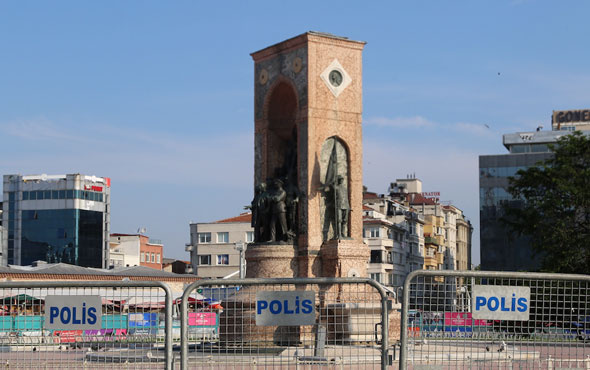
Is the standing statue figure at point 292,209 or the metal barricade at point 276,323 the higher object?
the standing statue figure at point 292,209

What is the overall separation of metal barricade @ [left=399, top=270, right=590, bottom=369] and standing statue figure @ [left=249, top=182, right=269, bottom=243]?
13.1 meters

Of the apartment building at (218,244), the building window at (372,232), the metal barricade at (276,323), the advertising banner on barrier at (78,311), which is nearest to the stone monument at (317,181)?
the metal barricade at (276,323)

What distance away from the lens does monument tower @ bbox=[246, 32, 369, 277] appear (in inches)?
922

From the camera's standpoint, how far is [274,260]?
77.1ft

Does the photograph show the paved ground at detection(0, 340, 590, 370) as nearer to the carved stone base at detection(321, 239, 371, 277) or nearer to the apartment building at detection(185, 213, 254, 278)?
the carved stone base at detection(321, 239, 371, 277)

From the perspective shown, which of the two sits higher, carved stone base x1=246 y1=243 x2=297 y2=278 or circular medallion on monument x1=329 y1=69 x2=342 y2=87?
circular medallion on monument x1=329 y1=69 x2=342 y2=87

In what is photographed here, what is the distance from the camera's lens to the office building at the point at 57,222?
142m

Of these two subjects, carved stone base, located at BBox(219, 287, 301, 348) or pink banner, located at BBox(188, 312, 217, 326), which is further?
pink banner, located at BBox(188, 312, 217, 326)

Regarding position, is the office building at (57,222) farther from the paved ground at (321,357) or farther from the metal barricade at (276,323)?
the paved ground at (321,357)

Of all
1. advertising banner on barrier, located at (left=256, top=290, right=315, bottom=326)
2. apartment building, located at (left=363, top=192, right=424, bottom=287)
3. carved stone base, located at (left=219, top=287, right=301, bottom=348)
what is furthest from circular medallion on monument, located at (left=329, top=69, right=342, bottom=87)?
apartment building, located at (left=363, top=192, right=424, bottom=287)

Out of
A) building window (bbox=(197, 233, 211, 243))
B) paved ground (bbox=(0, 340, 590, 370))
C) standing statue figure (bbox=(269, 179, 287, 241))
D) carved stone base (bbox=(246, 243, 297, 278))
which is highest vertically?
building window (bbox=(197, 233, 211, 243))

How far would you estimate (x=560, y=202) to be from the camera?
43562 mm

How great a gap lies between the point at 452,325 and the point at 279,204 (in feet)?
43.6

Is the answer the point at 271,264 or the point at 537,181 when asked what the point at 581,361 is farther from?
the point at 537,181
